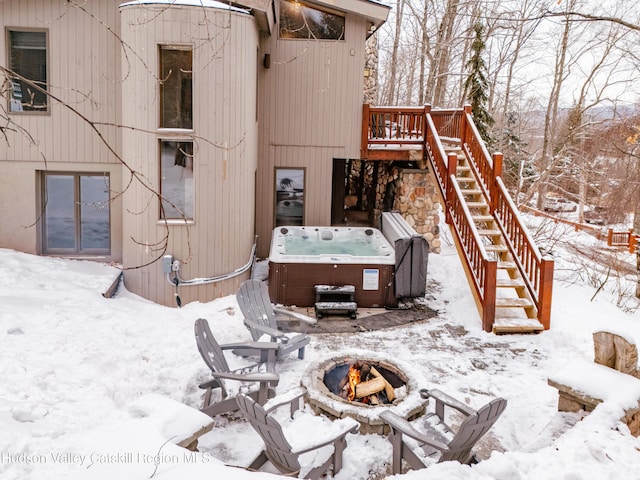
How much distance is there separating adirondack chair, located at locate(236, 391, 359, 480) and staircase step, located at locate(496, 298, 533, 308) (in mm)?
4267

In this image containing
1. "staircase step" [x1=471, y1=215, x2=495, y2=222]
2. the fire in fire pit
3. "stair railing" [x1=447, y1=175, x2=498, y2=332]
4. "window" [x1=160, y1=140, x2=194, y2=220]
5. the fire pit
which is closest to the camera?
the fire pit

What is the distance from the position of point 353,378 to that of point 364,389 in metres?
0.24

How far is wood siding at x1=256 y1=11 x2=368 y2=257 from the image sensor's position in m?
11.0

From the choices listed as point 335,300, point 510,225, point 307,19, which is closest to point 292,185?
point 307,19

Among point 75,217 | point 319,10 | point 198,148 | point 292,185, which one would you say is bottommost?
point 75,217

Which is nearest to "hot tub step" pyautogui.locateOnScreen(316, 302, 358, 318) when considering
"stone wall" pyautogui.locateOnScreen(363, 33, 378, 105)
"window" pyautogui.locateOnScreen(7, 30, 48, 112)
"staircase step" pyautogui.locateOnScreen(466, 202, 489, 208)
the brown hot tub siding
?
the brown hot tub siding

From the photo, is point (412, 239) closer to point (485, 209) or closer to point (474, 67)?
point (485, 209)

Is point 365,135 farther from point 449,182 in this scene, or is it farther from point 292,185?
point 449,182

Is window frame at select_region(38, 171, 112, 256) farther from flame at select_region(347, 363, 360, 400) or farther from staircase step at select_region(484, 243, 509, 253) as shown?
staircase step at select_region(484, 243, 509, 253)

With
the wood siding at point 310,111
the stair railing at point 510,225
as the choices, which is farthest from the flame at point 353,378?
the wood siding at point 310,111

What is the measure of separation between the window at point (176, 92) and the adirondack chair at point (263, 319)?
3.02 meters

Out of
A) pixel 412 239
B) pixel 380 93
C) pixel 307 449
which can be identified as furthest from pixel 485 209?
pixel 380 93

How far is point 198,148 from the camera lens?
8305mm

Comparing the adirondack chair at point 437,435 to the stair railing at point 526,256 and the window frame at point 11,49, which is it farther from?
the window frame at point 11,49
